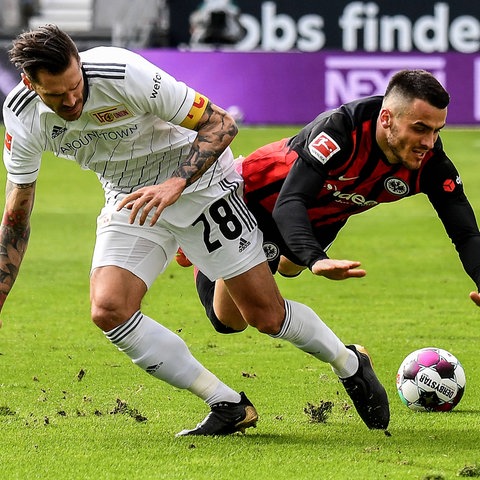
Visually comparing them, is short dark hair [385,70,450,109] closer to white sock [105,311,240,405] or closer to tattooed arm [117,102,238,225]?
tattooed arm [117,102,238,225]

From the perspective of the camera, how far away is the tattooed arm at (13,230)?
6.03 m

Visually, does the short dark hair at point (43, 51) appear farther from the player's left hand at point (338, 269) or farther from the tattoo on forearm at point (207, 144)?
the player's left hand at point (338, 269)

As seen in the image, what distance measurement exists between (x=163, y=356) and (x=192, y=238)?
632mm

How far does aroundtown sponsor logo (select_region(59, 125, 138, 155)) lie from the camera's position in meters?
5.85

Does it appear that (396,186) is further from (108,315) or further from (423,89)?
(108,315)

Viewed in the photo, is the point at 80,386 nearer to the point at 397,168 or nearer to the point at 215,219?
the point at 215,219

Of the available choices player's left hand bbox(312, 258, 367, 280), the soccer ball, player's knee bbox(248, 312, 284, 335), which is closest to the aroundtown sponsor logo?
player's knee bbox(248, 312, 284, 335)

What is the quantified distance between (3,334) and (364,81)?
15.4 metres

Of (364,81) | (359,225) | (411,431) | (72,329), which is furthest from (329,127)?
(364,81)

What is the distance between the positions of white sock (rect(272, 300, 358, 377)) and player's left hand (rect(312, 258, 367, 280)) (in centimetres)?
89

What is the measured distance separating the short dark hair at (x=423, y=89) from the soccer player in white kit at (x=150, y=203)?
87 cm

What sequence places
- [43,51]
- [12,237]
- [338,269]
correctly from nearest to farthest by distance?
[338,269] → [43,51] → [12,237]

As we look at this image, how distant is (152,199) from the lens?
5504 mm

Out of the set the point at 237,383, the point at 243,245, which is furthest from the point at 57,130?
the point at 237,383
